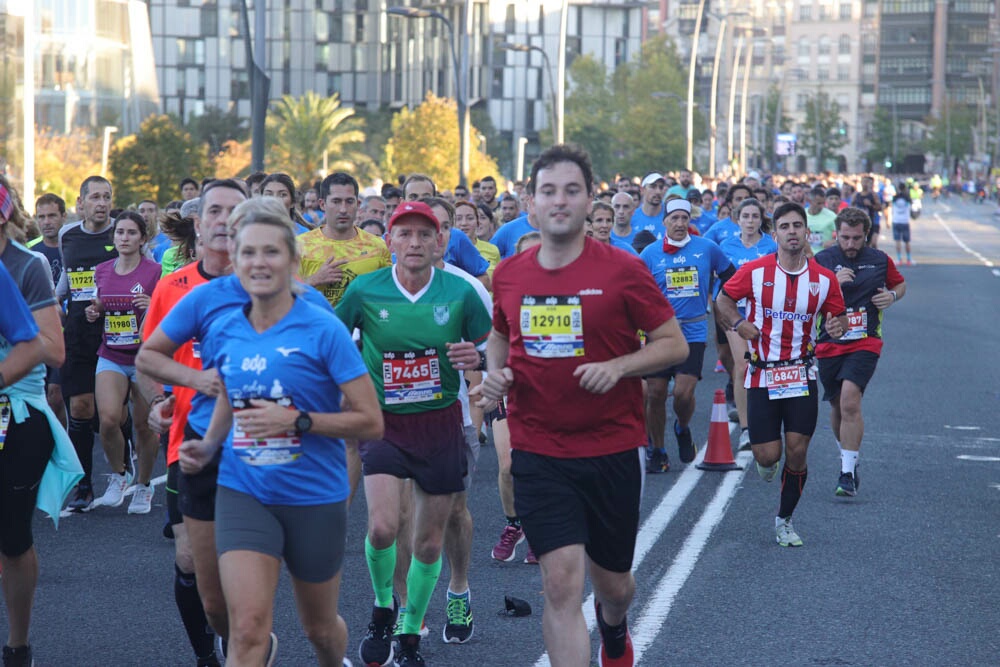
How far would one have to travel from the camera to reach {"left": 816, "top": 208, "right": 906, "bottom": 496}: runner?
10742 mm

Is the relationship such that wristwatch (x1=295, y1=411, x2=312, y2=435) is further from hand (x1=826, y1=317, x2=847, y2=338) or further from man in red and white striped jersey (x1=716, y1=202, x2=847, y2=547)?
hand (x1=826, y1=317, x2=847, y2=338)

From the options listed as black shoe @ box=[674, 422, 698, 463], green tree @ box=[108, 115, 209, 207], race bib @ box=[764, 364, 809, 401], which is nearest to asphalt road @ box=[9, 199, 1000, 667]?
black shoe @ box=[674, 422, 698, 463]

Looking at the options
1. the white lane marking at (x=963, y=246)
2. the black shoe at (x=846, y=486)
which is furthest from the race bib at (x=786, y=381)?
the white lane marking at (x=963, y=246)

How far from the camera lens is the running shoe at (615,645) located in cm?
573

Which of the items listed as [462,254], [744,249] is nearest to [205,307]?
[462,254]

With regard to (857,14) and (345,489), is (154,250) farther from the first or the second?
(857,14)

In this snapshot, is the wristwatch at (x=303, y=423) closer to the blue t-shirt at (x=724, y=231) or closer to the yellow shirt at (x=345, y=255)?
the yellow shirt at (x=345, y=255)

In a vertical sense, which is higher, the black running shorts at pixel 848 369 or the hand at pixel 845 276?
the hand at pixel 845 276

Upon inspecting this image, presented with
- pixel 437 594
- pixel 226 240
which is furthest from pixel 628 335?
pixel 437 594

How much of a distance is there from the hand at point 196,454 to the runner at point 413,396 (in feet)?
5.01

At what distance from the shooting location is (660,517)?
9617 mm

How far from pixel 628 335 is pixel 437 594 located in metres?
2.89

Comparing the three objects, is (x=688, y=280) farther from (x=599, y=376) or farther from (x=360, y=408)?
(x=360, y=408)

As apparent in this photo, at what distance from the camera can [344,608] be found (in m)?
7.46
